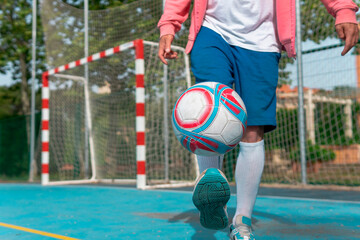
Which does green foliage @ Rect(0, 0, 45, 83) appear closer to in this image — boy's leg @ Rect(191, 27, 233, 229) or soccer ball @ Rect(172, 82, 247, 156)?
boy's leg @ Rect(191, 27, 233, 229)

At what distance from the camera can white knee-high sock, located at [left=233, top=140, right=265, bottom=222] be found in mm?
2270

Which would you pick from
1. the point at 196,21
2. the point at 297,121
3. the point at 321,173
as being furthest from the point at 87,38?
the point at 196,21

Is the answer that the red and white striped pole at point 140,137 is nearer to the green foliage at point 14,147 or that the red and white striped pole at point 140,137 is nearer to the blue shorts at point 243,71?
the blue shorts at point 243,71

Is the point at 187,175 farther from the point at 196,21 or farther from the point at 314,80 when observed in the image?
the point at 196,21

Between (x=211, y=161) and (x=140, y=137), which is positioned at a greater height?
(x=140, y=137)

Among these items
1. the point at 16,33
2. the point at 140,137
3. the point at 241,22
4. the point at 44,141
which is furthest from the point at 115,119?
the point at 241,22

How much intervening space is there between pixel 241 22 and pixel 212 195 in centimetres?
99

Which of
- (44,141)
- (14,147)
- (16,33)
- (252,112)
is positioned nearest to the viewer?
(252,112)

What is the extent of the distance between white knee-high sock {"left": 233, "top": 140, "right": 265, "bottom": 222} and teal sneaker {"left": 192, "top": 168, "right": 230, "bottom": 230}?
0.31 metres

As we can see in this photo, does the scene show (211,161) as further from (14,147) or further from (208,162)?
(14,147)

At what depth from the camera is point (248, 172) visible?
7.53 feet

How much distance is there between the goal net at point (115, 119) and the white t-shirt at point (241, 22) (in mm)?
4139

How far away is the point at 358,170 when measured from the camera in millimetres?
6965

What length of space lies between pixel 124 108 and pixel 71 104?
63.5 inches
